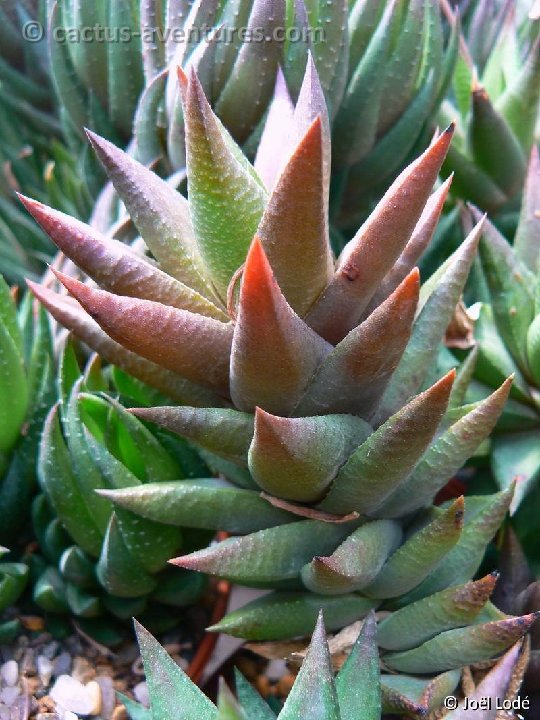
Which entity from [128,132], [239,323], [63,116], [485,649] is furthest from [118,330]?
[63,116]

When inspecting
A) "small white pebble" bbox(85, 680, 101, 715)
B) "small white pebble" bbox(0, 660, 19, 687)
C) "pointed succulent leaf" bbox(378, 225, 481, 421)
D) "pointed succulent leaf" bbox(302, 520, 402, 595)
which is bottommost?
"small white pebble" bbox(85, 680, 101, 715)

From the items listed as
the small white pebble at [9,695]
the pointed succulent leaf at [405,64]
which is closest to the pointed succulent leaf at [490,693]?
the small white pebble at [9,695]

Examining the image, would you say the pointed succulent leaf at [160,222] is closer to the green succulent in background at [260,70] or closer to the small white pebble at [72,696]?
the green succulent in background at [260,70]

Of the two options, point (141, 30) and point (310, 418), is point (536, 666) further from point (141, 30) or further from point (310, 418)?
point (141, 30)

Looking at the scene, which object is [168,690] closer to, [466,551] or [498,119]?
[466,551]

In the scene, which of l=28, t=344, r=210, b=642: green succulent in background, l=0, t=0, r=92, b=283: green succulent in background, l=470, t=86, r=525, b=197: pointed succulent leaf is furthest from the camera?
l=0, t=0, r=92, b=283: green succulent in background

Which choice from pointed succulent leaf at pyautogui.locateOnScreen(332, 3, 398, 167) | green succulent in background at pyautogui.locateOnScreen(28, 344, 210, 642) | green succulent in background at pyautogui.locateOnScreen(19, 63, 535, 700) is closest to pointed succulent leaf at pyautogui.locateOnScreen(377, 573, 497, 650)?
green succulent in background at pyautogui.locateOnScreen(19, 63, 535, 700)

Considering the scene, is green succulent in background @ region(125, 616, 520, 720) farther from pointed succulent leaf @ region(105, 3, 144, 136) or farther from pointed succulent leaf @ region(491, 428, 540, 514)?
pointed succulent leaf @ region(105, 3, 144, 136)
